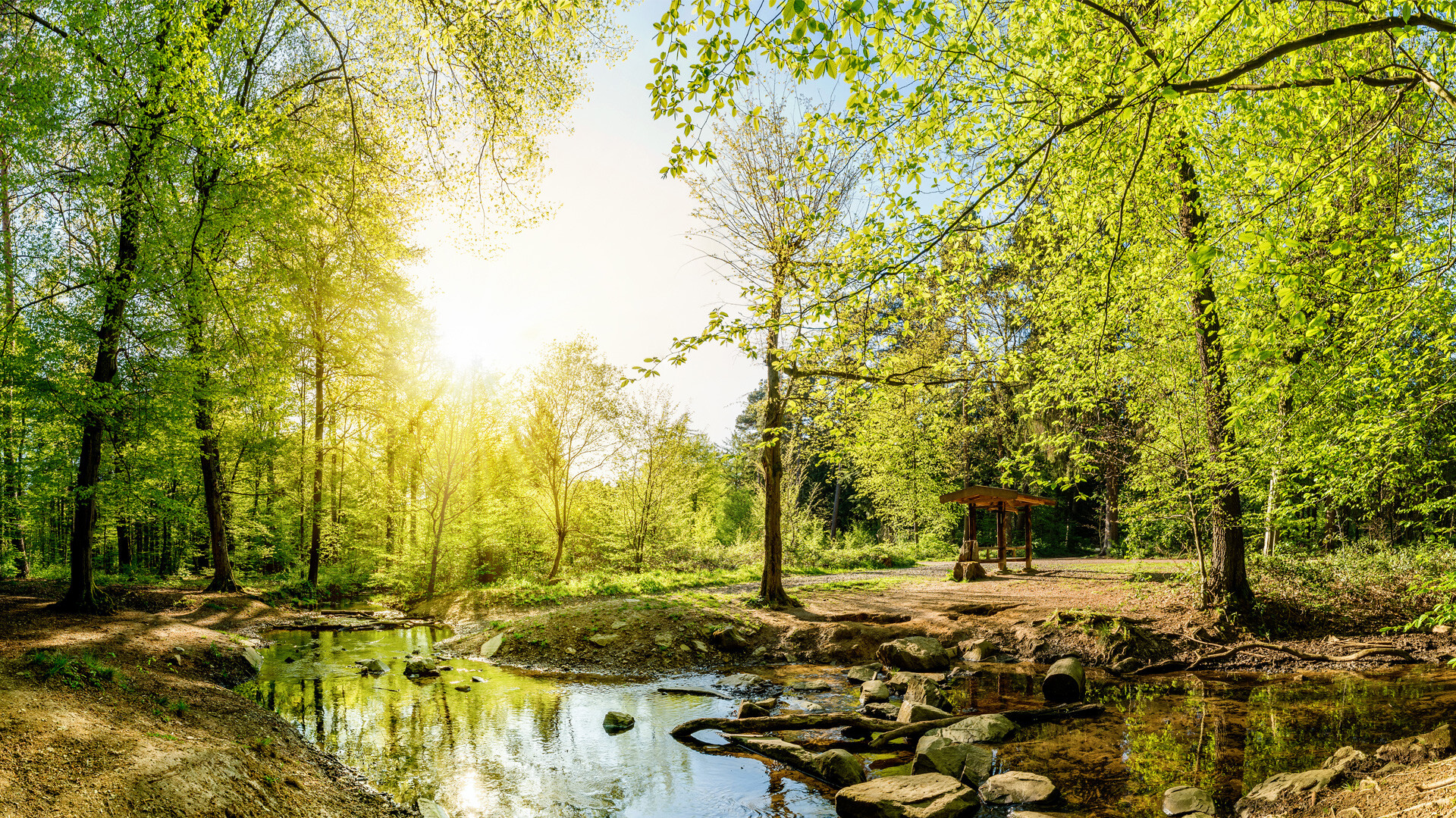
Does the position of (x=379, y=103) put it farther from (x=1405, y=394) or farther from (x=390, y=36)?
(x=1405, y=394)

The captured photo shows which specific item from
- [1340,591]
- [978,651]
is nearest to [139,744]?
[978,651]

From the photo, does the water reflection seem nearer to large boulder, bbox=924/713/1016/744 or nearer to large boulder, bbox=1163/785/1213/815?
large boulder, bbox=924/713/1016/744

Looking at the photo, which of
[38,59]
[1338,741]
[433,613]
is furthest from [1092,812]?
[433,613]

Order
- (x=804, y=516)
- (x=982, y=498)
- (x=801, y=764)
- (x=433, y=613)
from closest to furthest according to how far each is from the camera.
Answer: (x=801, y=764)
(x=433, y=613)
(x=982, y=498)
(x=804, y=516)

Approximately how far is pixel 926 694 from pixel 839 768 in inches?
99.2

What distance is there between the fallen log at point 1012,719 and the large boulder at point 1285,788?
242cm

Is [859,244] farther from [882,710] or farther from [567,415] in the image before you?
[567,415]

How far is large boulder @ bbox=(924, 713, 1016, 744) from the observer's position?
6852 mm

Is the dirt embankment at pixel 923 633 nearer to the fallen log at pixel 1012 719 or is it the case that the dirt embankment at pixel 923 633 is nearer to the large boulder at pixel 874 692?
the large boulder at pixel 874 692

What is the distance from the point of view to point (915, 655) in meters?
10.3

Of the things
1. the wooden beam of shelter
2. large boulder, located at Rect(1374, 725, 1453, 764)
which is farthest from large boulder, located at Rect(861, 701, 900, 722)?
the wooden beam of shelter

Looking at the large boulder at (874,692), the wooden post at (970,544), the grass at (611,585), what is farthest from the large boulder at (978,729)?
the wooden post at (970,544)

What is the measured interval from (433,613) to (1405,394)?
19130mm

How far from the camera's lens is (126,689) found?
20.4 feet
